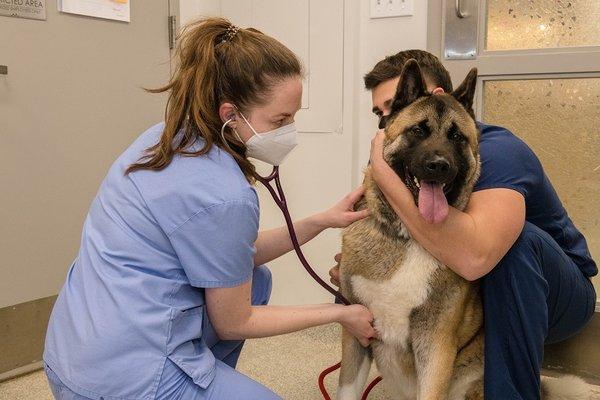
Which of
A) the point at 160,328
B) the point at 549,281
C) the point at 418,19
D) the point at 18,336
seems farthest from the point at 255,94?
the point at 18,336

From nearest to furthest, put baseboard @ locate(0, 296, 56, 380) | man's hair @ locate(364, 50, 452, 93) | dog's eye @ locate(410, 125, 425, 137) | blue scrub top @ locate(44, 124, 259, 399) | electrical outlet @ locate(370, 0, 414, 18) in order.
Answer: blue scrub top @ locate(44, 124, 259, 399)
dog's eye @ locate(410, 125, 425, 137)
man's hair @ locate(364, 50, 452, 93)
baseboard @ locate(0, 296, 56, 380)
electrical outlet @ locate(370, 0, 414, 18)

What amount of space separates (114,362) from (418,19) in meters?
1.53

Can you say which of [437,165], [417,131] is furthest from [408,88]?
[437,165]

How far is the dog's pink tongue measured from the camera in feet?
3.75

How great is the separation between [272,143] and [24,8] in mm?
1181

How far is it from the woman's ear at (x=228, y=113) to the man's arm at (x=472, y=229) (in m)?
0.37

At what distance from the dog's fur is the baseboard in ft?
4.01

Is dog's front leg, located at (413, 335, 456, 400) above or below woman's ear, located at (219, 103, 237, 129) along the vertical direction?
below

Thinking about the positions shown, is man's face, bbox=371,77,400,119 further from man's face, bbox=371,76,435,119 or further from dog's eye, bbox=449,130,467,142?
dog's eye, bbox=449,130,467,142

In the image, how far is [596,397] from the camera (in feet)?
5.09

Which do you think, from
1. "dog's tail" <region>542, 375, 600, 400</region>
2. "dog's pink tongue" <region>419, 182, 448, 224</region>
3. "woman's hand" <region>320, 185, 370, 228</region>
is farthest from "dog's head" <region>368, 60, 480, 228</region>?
"dog's tail" <region>542, 375, 600, 400</region>

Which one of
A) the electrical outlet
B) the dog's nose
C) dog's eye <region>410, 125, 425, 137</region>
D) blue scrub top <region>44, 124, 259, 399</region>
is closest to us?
blue scrub top <region>44, 124, 259, 399</region>

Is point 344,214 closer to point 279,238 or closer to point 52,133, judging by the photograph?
point 279,238

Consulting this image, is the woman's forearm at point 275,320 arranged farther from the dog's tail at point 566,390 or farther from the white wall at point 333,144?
the white wall at point 333,144
